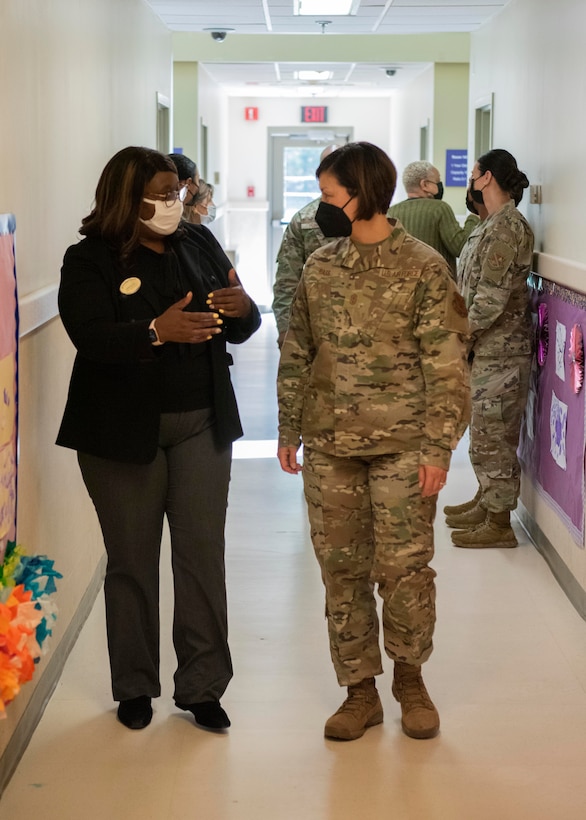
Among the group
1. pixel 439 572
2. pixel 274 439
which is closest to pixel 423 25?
pixel 274 439

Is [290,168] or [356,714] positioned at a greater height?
[290,168]

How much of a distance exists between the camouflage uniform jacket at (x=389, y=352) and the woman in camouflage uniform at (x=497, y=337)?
1.81m

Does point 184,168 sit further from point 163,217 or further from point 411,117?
point 411,117

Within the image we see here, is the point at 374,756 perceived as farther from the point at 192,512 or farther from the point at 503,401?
the point at 503,401

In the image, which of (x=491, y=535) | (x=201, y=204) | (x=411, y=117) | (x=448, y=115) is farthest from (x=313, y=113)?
(x=491, y=535)

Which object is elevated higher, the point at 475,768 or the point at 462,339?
the point at 462,339

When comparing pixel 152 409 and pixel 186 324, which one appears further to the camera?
pixel 152 409

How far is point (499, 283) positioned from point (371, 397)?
1.93m

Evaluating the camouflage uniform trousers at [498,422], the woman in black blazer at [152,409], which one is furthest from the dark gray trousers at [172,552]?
the camouflage uniform trousers at [498,422]

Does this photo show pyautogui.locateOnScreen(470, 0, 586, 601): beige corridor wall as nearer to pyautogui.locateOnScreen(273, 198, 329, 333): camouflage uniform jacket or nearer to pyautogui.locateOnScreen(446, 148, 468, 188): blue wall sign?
pyautogui.locateOnScreen(273, 198, 329, 333): camouflage uniform jacket

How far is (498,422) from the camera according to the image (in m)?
4.79

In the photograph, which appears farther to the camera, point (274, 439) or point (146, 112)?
point (274, 439)

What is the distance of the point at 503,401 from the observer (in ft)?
15.6

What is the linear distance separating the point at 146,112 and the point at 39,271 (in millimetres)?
3120
